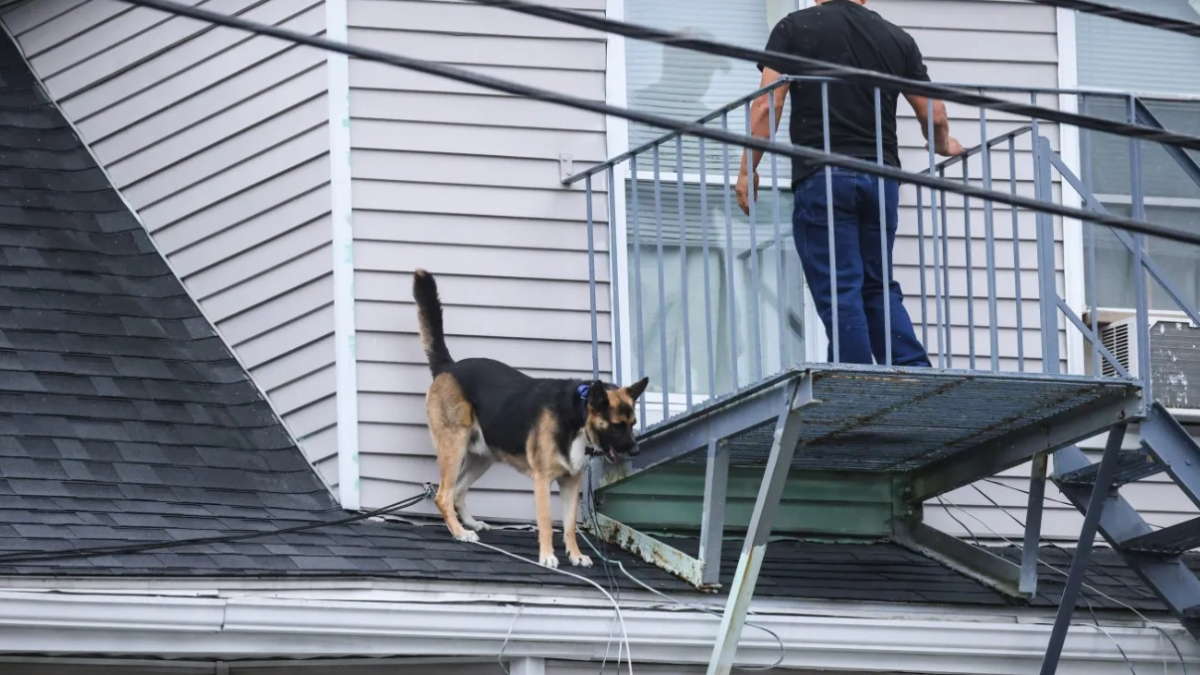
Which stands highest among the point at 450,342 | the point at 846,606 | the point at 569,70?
the point at 569,70

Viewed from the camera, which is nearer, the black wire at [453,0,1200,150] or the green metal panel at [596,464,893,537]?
the black wire at [453,0,1200,150]

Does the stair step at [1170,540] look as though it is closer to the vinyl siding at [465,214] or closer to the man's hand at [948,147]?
the man's hand at [948,147]

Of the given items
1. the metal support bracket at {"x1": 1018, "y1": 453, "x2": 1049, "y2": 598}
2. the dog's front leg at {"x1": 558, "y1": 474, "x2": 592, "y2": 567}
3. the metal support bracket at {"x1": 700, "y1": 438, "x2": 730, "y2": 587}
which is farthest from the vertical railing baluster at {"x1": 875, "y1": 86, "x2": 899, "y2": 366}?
the dog's front leg at {"x1": 558, "y1": 474, "x2": 592, "y2": 567}

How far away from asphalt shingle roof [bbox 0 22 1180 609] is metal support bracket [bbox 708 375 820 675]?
1.29 ft

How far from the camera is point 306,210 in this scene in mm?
8344

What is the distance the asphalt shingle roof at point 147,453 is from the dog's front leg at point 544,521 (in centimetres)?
11

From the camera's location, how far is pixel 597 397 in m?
7.57

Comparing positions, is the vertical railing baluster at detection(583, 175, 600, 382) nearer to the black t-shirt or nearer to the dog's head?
the dog's head

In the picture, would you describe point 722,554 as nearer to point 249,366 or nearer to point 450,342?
point 450,342

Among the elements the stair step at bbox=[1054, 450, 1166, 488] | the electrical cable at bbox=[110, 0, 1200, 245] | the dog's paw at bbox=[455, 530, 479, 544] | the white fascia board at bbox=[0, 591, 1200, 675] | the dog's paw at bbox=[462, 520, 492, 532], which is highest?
the electrical cable at bbox=[110, 0, 1200, 245]

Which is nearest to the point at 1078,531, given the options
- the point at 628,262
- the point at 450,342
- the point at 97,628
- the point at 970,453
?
the point at 970,453

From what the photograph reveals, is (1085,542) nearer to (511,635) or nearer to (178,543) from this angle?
(511,635)

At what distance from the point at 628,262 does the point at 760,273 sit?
2.16 ft

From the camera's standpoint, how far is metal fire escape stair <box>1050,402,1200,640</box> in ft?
25.4
